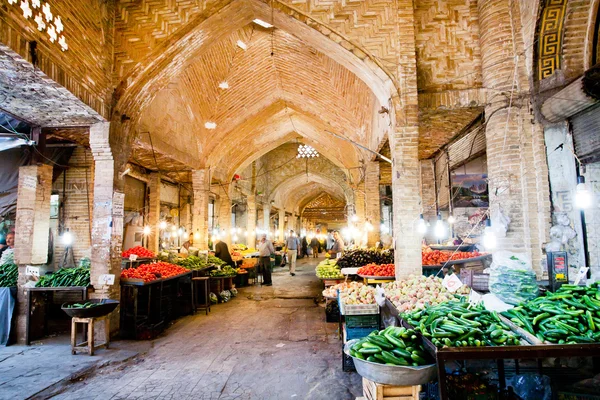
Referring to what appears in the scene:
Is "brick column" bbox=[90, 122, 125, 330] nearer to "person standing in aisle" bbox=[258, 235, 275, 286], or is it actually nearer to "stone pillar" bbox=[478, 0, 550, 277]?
"person standing in aisle" bbox=[258, 235, 275, 286]

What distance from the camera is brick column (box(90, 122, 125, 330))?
6281 mm

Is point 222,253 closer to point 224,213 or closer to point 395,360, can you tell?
point 224,213

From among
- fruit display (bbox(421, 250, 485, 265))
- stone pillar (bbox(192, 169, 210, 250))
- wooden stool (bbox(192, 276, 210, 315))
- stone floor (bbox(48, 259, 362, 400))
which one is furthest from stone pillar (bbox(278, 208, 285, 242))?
fruit display (bbox(421, 250, 485, 265))

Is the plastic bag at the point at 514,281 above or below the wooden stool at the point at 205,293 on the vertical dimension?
above

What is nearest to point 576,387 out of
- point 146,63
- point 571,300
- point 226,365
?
point 571,300

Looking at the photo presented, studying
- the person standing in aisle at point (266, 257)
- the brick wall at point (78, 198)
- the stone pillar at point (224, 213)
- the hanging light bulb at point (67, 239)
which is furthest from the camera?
the stone pillar at point (224, 213)

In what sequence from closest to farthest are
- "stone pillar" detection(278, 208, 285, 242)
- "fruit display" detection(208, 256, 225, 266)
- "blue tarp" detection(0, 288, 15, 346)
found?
"blue tarp" detection(0, 288, 15, 346) < "fruit display" detection(208, 256, 225, 266) < "stone pillar" detection(278, 208, 285, 242)

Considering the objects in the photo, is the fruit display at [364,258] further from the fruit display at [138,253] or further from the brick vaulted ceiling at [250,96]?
the fruit display at [138,253]

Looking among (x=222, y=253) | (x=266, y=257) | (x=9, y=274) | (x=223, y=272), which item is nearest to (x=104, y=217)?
(x=9, y=274)

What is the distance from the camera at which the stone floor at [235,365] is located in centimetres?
406

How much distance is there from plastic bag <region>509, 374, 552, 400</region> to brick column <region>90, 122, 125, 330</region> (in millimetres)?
6488

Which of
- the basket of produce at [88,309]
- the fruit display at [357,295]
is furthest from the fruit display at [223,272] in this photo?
the fruit display at [357,295]

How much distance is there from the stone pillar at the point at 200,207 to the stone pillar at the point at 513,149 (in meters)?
8.89

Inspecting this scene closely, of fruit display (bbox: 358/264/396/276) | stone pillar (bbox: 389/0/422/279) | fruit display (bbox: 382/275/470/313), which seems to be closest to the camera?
fruit display (bbox: 382/275/470/313)
